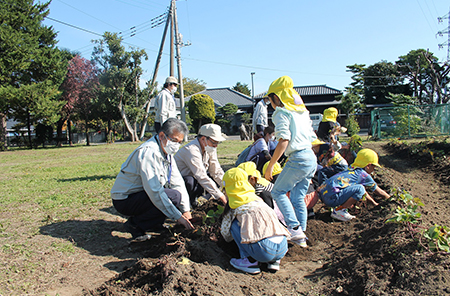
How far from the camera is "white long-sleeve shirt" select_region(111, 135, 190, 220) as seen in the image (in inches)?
128

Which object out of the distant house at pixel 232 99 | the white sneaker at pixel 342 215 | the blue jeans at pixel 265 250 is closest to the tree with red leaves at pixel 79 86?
the distant house at pixel 232 99

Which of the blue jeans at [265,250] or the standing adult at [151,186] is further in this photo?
the standing adult at [151,186]

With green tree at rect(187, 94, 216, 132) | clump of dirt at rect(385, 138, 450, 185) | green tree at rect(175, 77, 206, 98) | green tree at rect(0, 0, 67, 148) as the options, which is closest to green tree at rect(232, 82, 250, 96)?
green tree at rect(175, 77, 206, 98)

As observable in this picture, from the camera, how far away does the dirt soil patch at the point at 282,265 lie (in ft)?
7.50

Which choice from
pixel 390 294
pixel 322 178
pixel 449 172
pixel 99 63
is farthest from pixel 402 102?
pixel 99 63

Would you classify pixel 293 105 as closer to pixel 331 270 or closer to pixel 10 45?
pixel 331 270

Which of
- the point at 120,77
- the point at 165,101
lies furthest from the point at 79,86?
the point at 165,101

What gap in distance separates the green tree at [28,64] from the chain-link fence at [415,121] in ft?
71.1

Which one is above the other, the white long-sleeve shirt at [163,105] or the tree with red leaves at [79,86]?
the tree with red leaves at [79,86]

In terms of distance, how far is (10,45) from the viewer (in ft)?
64.7

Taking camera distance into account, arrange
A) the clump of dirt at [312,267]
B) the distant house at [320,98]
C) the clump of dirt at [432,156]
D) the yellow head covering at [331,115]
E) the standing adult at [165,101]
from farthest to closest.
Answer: the distant house at [320,98] < the clump of dirt at [432,156] < the yellow head covering at [331,115] < the standing adult at [165,101] < the clump of dirt at [312,267]

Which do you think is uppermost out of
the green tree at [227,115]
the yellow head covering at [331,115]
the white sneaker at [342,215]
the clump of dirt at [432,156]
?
the green tree at [227,115]

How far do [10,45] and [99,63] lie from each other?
720cm

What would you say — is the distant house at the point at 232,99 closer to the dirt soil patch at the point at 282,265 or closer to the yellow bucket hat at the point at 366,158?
the yellow bucket hat at the point at 366,158
